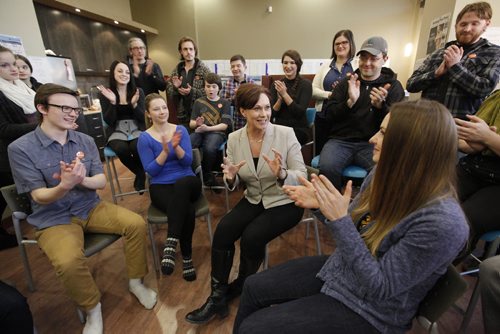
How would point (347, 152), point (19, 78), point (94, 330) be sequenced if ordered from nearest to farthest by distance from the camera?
point (94, 330) < point (347, 152) < point (19, 78)

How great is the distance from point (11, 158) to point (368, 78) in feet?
8.22

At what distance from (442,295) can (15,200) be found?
2093 mm

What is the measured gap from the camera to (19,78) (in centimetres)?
235

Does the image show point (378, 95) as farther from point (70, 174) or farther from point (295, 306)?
point (70, 174)

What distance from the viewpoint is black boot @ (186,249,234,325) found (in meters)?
1.48

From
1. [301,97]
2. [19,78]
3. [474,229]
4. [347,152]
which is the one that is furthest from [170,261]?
[19,78]

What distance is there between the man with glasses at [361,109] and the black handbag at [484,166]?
59cm

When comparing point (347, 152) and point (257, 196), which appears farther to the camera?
point (347, 152)

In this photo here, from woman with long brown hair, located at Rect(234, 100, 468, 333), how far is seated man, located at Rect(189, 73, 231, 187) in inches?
78.7

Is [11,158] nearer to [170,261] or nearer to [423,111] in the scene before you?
[170,261]

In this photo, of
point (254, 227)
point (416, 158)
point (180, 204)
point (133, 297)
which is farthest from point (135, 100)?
point (416, 158)

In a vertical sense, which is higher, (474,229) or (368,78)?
(368,78)

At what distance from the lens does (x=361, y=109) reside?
2113mm

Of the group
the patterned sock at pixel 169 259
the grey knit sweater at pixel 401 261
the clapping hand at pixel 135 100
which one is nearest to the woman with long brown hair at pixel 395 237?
the grey knit sweater at pixel 401 261
